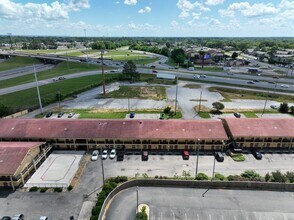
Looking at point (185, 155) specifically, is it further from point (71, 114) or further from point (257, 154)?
point (71, 114)

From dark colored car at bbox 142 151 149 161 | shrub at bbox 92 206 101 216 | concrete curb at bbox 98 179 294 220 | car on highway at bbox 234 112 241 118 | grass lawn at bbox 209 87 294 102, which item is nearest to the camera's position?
shrub at bbox 92 206 101 216

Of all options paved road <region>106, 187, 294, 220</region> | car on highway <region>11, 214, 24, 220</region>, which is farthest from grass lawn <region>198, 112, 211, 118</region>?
car on highway <region>11, 214, 24, 220</region>

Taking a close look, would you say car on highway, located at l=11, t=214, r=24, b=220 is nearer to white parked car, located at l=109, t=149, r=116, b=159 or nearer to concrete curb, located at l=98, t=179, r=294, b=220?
concrete curb, located at l=98, t=179, r=294, b=220

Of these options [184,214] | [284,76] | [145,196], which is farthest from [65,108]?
[284,76]

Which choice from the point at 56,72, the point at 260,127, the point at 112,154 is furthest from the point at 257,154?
the point at 56,72

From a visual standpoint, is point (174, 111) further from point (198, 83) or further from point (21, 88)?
point (21, 88)

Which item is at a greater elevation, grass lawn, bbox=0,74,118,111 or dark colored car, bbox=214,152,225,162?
grass lawn, bbox=0,74,118,111

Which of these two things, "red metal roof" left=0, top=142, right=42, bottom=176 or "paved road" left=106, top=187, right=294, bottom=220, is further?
"red metal roof" left=0, top=142, right=42, bottom=176
